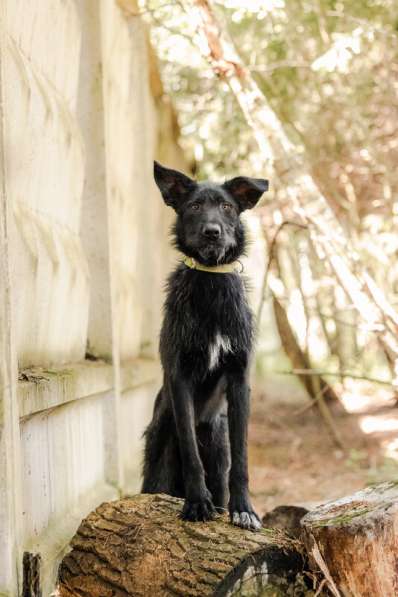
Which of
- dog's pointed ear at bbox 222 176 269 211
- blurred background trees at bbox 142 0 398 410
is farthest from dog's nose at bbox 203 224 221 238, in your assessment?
blurred background trees at bbox 142 0 398 410

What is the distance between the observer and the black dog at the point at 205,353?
12.5ft

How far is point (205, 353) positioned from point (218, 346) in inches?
2.9

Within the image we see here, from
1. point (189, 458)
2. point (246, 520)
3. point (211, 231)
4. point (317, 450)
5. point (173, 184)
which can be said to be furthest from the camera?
point (317, 450)

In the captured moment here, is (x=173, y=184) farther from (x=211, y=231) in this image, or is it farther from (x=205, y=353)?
(x=205, y=353)

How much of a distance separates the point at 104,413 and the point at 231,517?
181cm

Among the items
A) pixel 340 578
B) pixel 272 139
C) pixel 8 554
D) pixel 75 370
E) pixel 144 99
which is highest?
pixel 144 99

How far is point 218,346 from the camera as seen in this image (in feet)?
12.9

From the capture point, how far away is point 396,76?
7797mm

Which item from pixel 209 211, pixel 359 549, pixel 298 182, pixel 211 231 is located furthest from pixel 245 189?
pixel 359 549

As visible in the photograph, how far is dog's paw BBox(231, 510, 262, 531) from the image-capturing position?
11.4 feet

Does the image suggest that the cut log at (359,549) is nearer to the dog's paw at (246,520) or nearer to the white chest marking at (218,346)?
the dog's paw at (246,520)

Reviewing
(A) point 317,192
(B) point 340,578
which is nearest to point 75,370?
(B) point 340,578

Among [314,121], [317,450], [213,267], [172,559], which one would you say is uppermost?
[314,121]

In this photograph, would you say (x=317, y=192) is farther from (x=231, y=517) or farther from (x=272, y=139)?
(x=231, y=517)
